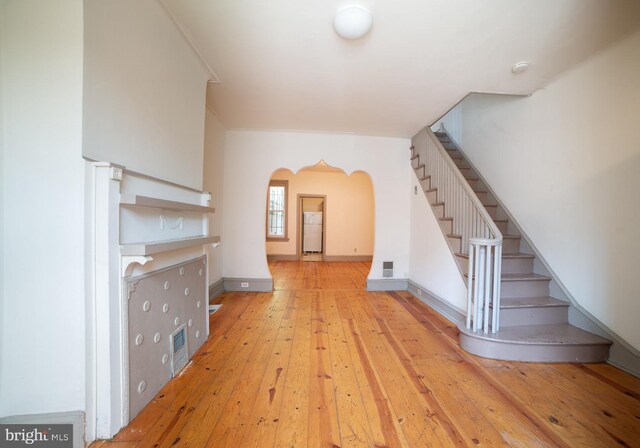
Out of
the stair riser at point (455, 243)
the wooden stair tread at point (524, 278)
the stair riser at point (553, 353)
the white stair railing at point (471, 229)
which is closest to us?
the stair riser at point (553, 353)

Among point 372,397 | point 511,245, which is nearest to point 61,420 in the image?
point 372,397

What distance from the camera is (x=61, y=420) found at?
1032mm

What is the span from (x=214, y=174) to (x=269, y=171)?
84 centimetres

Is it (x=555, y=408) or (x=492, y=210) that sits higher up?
(x=492, y=210)

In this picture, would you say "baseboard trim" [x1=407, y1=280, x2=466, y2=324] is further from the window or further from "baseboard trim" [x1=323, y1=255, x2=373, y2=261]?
the window

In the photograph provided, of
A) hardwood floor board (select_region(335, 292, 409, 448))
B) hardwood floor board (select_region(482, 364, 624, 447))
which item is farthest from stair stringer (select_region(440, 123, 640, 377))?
hardwood floor board (select_region(335, 292, 409, 448))

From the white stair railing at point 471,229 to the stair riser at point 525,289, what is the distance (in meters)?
0.20

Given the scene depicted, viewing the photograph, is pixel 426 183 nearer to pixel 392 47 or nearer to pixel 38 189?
pixel 392 47

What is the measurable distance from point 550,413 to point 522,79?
9.27 feet

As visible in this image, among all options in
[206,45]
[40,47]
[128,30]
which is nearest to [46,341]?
[40,47]

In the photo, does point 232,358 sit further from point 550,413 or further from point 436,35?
point 436,35

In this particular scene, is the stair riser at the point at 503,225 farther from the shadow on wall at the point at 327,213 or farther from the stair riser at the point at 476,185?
the shadow on wall at the point at 327,213

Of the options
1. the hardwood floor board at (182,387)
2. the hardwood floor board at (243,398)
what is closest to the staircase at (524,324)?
the hardwood floor board at (243,398)

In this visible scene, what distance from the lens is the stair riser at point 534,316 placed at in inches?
83.4
